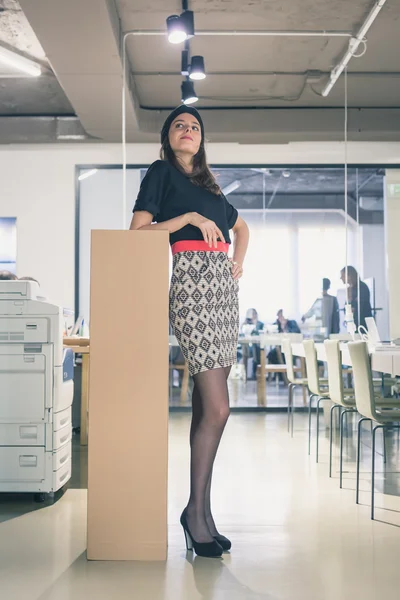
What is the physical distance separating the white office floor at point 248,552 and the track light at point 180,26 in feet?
9.71

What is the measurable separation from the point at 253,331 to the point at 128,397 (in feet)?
18.0

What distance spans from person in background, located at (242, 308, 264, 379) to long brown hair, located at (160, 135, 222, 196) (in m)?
5.15

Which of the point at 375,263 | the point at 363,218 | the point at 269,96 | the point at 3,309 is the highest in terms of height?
the point at 269,96

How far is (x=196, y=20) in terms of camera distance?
540cm

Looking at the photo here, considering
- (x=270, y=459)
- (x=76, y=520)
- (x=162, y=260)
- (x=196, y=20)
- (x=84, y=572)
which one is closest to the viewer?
(x=84, y=572)

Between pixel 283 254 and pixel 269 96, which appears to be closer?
pixel 269 96

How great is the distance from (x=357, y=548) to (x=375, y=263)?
555 centimetres

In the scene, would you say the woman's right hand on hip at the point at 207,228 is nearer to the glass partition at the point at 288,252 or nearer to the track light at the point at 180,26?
the track light at the point at 180,26

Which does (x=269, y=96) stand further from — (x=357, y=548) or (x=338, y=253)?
(x=357, y=548)

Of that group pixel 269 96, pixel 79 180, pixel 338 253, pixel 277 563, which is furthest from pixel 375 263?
pixel 277 563

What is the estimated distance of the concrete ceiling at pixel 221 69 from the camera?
16.7ft

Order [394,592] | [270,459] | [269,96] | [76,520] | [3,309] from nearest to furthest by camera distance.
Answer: [394,592] → [76,520] → [3,309] → [270,459] → [269,96]

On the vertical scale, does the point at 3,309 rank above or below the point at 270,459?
above

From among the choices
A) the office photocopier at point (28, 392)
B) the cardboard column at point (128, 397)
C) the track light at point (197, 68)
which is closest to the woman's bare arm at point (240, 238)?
the cardboard column at point (128, 397)
